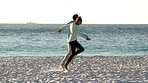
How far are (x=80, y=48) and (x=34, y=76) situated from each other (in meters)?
2.43

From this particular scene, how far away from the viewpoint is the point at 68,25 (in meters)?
17.5

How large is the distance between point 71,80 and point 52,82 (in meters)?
0.80

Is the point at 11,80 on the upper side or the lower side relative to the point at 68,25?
lower

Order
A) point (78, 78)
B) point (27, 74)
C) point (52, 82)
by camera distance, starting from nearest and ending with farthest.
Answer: point (52, 82) < point (78, 78) < point (27, 74)

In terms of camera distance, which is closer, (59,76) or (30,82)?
(30,82)

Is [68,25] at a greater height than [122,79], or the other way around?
[68,25]

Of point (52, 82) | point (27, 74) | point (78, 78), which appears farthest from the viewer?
point (27, 74)

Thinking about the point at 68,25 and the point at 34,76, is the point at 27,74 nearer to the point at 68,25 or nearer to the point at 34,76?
the point at 34,76

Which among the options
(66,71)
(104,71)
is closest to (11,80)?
(66,71)

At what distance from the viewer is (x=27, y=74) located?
17.0 meters

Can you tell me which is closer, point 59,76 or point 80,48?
point 59,76

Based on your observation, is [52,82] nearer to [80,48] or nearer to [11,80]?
[11,80]

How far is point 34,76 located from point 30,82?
166 centimetres

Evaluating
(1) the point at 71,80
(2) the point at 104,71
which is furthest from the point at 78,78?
(2) the point at 104,71
